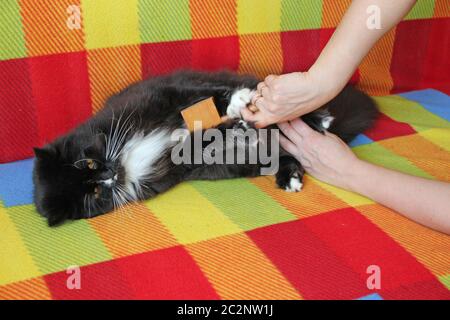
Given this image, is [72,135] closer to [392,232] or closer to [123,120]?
[123,120]

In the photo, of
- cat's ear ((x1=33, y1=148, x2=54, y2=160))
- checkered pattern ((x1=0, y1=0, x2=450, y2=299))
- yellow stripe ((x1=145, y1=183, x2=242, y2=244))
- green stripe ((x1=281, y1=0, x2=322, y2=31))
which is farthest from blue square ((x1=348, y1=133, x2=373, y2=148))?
cat's ear ((x1=33, y1=148, x2=54, y2=160))

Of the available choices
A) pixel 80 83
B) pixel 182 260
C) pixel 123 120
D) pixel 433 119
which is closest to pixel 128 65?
pixel 80 83

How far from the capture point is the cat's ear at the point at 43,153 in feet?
3.87

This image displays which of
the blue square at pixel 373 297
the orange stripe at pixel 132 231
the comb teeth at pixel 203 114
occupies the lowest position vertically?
the blue square at pixel 373 297

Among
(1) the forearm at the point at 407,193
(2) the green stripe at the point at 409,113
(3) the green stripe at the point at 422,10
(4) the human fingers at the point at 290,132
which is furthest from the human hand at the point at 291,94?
(3) the green stripe at the point at 422,10

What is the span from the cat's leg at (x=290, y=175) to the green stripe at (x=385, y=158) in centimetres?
22

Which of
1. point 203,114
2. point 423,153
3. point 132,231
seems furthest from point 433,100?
point 132,231

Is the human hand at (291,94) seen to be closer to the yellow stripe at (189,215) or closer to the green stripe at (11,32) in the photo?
the yellow stripe at (189,215)

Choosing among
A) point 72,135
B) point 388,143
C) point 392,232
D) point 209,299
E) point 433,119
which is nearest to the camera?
point 209,299

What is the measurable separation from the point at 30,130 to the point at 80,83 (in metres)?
0.20

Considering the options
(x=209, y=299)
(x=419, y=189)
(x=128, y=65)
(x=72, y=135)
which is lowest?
(x=209, y=299)

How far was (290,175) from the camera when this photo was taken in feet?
4.45

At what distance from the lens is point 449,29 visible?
1948 mm

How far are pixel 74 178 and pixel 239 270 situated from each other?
457mm
